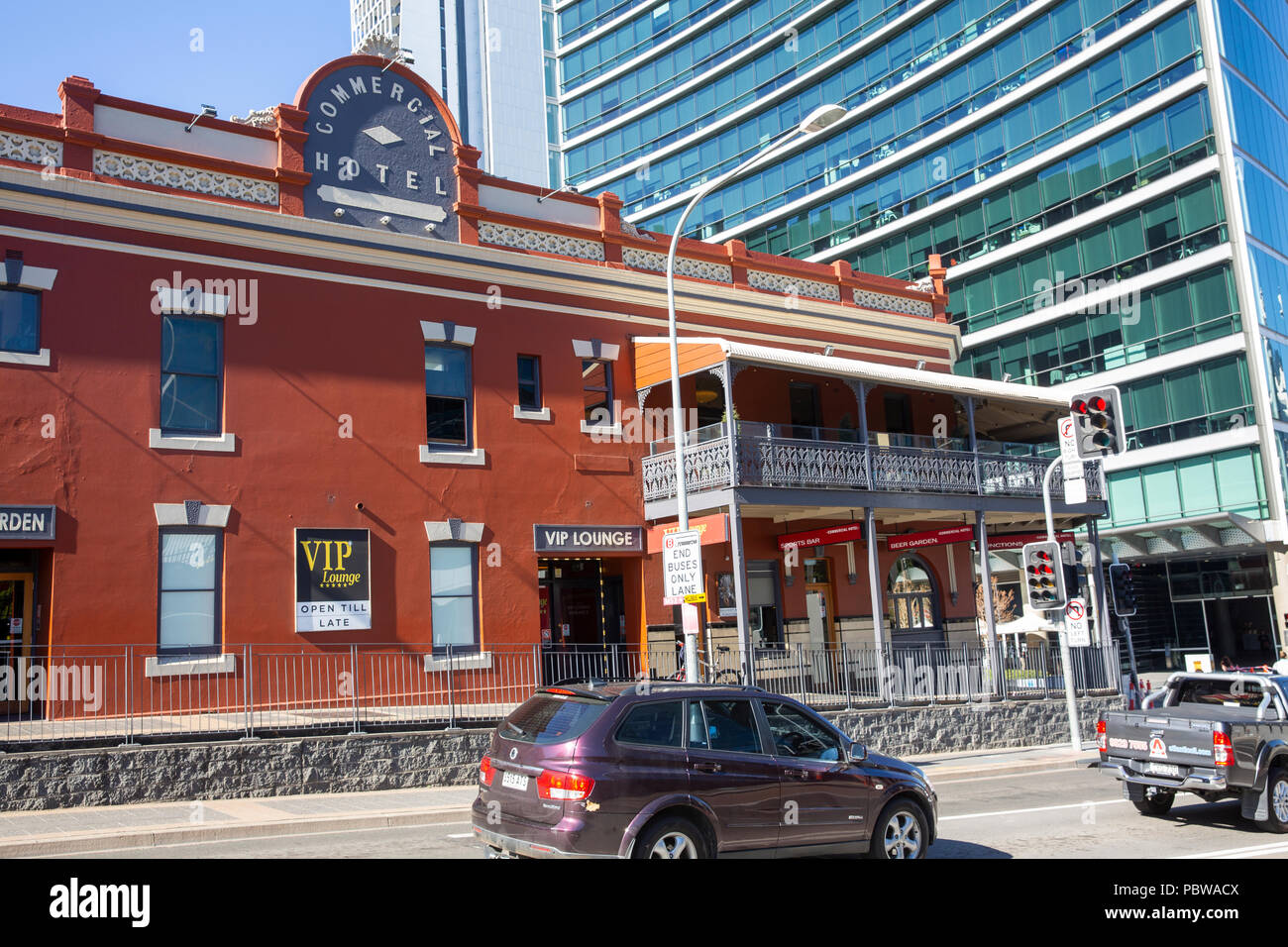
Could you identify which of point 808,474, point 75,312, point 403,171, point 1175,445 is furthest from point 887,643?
point 1175,445

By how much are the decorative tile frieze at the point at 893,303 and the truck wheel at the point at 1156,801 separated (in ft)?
54.1

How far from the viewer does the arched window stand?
26.1 m

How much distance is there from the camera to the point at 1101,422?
1529 centimetres

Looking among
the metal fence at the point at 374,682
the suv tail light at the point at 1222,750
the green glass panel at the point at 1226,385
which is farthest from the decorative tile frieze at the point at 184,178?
the green glass panel at the point at 1226,385

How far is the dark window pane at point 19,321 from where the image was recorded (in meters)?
16.0

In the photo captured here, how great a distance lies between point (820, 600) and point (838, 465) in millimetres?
4305

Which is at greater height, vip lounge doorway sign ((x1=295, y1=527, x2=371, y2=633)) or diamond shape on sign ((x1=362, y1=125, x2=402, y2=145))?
diamond shape on sign ((x1=362, y1=125, x2=402, y2=145))

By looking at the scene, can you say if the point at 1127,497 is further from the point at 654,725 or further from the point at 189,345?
the point at 654,725

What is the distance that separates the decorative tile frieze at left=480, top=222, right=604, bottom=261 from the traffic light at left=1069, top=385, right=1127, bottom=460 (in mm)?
10460

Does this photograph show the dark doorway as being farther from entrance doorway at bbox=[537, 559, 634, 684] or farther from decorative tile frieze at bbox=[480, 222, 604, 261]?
entrance doorway at bbox=[537, 559, 634, 684]

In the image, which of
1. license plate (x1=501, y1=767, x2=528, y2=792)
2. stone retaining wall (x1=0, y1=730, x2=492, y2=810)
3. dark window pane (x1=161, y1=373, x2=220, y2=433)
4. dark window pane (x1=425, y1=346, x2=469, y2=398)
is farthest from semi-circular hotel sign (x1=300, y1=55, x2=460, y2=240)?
license plate (x1=501, y1=767, x2=528, y2=792)

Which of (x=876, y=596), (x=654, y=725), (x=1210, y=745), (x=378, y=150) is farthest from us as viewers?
(x=876, y=596)

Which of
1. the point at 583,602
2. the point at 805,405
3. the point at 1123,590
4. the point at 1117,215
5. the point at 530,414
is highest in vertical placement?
the point at 1117,215

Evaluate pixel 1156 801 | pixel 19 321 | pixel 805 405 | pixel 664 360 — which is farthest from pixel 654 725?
pixel 805 405
